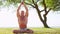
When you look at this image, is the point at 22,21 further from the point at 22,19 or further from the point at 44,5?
the point at 44,5

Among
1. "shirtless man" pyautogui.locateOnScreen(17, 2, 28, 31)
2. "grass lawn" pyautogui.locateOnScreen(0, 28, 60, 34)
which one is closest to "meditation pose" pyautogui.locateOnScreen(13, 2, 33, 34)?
"shirtless man" pyautogui.locateOnScreen(17, 2, 28, 31)

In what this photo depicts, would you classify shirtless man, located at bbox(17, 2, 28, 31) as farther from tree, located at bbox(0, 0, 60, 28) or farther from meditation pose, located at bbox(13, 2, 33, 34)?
tree, located at bbox(0, 0, 60, 28)

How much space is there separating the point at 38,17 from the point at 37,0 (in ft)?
0.61

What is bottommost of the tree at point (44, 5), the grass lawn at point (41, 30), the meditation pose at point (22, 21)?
the grass lawn at point (41, 30)

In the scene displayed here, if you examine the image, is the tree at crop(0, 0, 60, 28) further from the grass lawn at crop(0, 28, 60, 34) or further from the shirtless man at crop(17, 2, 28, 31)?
the shirtless man at crop(17, 2, 28, 31)

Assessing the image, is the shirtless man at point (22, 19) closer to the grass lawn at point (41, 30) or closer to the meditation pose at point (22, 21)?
the meditation pose at point (22, 21)

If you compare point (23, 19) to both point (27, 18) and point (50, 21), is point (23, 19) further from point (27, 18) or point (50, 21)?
point (50, 21)

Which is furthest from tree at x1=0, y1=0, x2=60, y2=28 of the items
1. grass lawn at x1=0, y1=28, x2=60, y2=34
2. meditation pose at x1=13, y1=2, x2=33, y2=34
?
meditation pose at x1=13, y1=2, x2=33, y2=34

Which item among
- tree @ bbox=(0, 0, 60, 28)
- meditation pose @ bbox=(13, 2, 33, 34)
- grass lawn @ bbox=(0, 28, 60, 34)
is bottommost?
grass lawn @ bbox=(0, 28, 60, 34)

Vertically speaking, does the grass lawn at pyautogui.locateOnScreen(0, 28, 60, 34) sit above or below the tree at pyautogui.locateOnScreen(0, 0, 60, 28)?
below

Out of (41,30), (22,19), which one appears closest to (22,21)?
(22,19)

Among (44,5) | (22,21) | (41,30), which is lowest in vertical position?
(41,30)

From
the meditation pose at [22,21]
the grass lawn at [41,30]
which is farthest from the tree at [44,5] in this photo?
the meditation pose at [22,21]

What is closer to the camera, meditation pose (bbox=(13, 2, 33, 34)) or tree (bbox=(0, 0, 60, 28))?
meditation pose (bbox=(13, 2, 33, 34))
